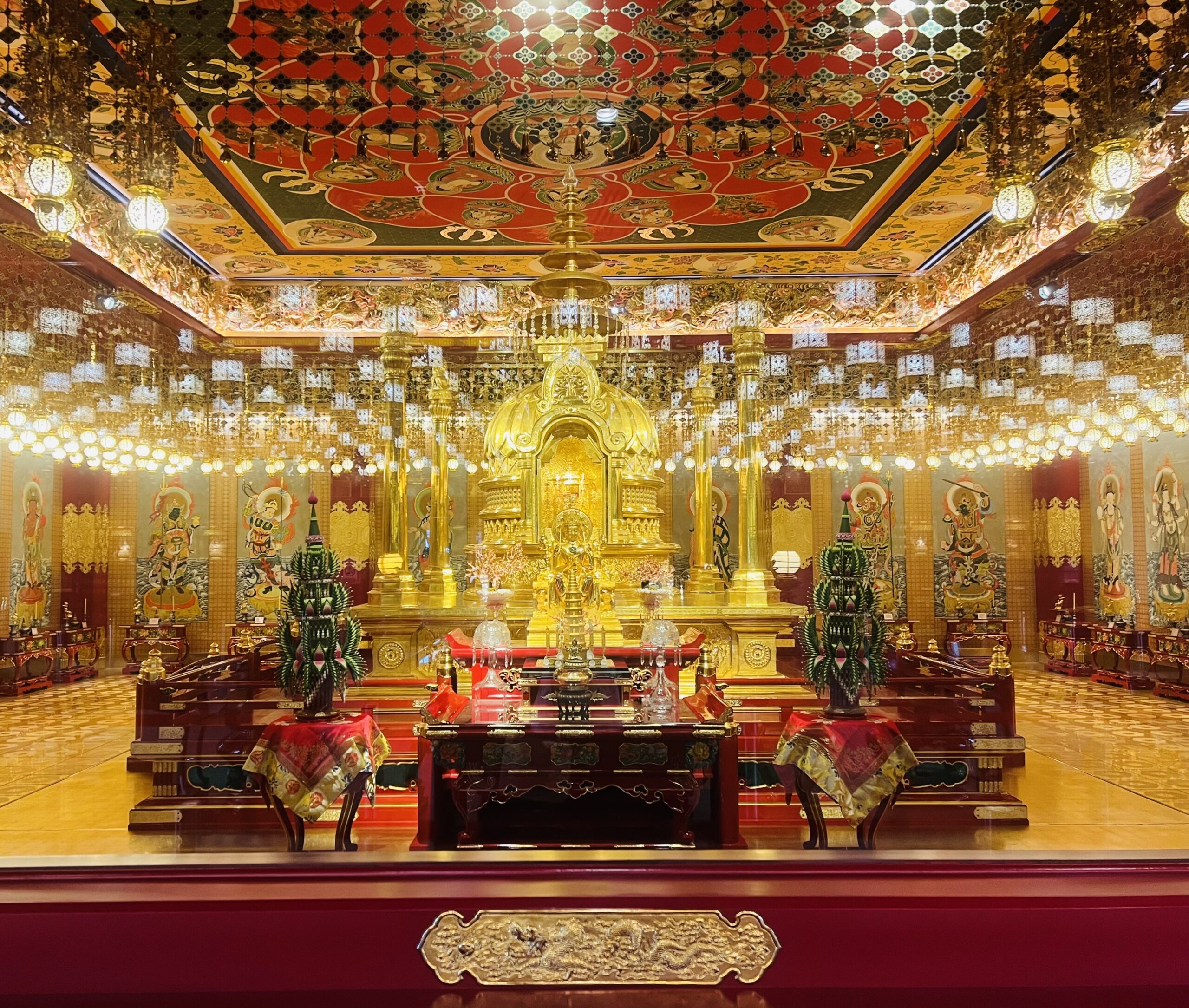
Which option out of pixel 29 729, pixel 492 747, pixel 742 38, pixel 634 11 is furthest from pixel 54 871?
pixel 29 729

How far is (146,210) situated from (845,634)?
3.68 metres

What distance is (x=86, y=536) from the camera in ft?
15.8

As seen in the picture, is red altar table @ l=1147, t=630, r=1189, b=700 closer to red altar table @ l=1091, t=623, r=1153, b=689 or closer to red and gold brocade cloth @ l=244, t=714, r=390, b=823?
red altar table @ l=1091, t=623, r=1153, b=689

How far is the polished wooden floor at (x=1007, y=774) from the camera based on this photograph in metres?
3.82

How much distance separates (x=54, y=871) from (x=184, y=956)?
1.68 feet

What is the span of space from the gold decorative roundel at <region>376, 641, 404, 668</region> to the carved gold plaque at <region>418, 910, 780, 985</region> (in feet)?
14.6

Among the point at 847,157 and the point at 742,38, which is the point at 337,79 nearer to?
the point at 742,38

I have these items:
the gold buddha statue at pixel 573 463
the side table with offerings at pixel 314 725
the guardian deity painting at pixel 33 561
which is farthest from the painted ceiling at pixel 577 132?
the side table with offerings at pixel 314 725

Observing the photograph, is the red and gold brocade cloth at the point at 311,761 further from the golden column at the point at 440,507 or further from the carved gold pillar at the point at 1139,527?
the carved gold pillar at the point at 1139,527

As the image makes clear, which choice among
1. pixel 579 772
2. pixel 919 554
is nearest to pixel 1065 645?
pixel 919 554

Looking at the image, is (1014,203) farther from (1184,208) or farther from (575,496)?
(575,496)

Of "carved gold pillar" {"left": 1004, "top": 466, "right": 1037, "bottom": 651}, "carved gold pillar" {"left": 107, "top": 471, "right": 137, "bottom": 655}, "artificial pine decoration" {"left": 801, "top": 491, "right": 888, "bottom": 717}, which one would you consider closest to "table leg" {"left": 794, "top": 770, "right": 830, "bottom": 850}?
"artificial pine decoration" {"left": 801, "top": 491, "right": 888, "bottom": 717}

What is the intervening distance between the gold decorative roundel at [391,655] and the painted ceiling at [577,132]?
3.40 meters

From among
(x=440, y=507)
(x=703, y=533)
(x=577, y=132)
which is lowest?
(x=703, y=533)
